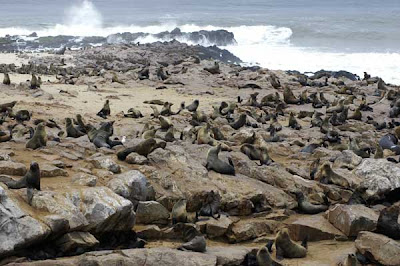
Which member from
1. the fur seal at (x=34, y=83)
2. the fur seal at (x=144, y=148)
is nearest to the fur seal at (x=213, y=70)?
the fur seal at (x=34, y=83)

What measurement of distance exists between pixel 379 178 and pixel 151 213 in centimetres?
505

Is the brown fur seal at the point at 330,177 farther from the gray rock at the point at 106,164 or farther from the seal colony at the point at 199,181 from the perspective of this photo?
the gray rock at the point at 106,164

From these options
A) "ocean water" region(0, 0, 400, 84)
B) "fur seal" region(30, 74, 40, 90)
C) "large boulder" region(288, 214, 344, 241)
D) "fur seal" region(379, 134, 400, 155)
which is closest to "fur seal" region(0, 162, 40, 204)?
"large boulder" region(288, 214, 344, 241)

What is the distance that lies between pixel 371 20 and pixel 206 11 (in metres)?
34.4

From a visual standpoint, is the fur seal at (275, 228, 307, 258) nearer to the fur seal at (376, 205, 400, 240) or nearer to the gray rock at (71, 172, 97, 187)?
the fur seal at (376, 205, 400, 240)

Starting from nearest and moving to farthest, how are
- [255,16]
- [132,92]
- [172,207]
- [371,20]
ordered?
[172,207], [132,92], [371,20], [255,16]

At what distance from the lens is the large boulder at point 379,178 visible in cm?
1025

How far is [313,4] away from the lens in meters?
107

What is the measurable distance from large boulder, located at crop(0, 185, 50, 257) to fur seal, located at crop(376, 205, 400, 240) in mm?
5201

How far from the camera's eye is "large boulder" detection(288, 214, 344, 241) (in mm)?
8484

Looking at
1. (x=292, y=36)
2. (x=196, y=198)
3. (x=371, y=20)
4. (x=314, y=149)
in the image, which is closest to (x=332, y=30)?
(x=292, y=36)

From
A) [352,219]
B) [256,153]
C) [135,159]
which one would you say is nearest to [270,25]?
[256,153]

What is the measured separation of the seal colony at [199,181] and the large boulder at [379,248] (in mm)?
44

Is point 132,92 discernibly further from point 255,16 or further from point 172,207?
point 255,16
